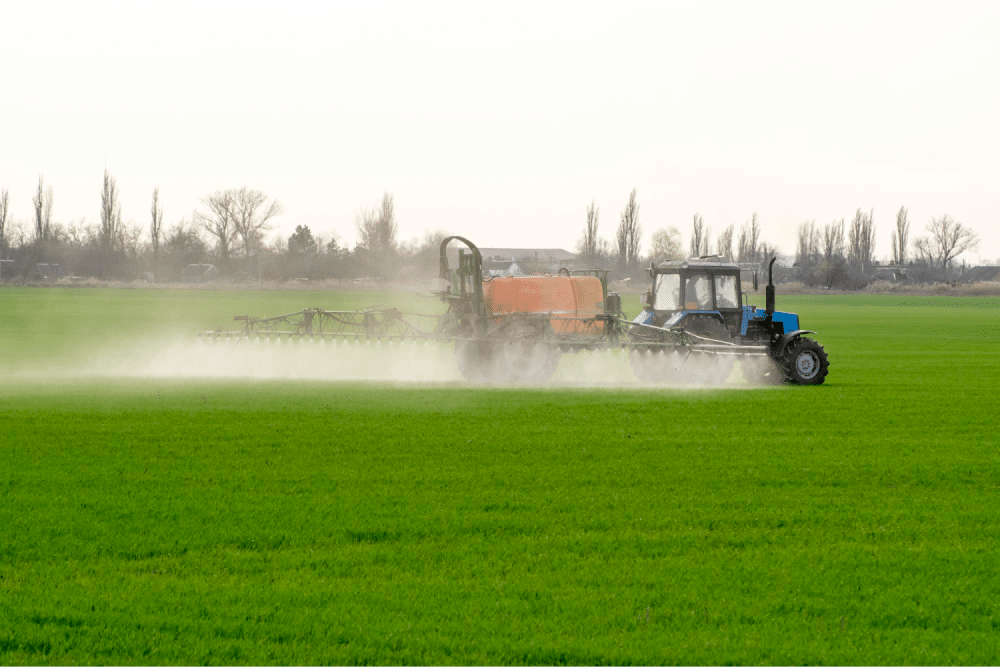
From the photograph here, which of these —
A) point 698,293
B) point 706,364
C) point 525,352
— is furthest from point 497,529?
point 698,293

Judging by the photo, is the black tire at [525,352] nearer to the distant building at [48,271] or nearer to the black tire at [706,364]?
the black tire at [706,364]

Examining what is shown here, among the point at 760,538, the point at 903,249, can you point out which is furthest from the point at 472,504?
the point at 903,249

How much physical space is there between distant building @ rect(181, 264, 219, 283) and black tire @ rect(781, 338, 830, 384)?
280 feet

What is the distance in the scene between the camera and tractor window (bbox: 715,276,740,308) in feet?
75.4

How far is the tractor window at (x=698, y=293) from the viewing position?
2294cm

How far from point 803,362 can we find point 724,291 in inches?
86.8

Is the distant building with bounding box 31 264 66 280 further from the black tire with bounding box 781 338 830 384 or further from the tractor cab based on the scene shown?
the black tire with bounding box 781 338 830 384

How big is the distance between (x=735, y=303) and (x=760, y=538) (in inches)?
562

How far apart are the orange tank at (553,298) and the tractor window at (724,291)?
242cm

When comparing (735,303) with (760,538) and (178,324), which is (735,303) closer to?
(760,538)

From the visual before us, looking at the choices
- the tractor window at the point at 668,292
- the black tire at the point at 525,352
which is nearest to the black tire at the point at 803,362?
the tractor window at the point at 668,292

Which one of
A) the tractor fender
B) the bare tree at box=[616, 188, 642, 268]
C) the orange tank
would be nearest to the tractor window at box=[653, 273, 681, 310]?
the orange tank

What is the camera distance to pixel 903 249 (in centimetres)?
13388

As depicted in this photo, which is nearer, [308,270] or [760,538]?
[760,538]
